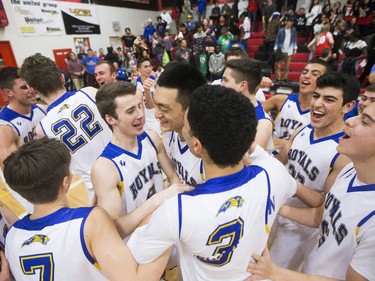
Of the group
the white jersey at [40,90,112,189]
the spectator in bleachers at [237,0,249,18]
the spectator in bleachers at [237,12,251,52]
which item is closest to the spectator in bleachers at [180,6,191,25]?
the spectator in bleachers at [237,0,249,18]

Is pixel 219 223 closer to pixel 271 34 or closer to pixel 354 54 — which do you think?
pixel 354 54

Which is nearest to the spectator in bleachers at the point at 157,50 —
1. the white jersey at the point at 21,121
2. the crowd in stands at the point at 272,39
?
the crowd in stands at the point at 272,39

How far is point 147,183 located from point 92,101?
156 centimetres

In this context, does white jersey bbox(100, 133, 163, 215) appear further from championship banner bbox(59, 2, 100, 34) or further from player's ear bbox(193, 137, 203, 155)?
championship banner bbox(59, 2, 100, 34)

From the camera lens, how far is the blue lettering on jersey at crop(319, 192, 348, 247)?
4.98ft

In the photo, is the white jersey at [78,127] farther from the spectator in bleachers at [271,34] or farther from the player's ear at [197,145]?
the spectator in bleachers at [271,34]

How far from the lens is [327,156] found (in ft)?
7.21

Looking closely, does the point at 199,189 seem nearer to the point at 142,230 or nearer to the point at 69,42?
the point at 142,230

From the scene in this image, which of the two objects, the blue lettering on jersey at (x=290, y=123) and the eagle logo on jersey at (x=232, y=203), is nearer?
the eagle logo on jersey at (x=232, y=203)

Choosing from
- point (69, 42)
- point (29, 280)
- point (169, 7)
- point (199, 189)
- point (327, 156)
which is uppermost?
point (169, 7)

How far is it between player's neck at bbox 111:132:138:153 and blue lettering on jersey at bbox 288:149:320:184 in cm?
166

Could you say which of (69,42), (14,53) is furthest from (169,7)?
(14,53)

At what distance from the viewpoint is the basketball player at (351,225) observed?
130cm

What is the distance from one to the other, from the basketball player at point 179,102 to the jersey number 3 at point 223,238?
2.77 ft
